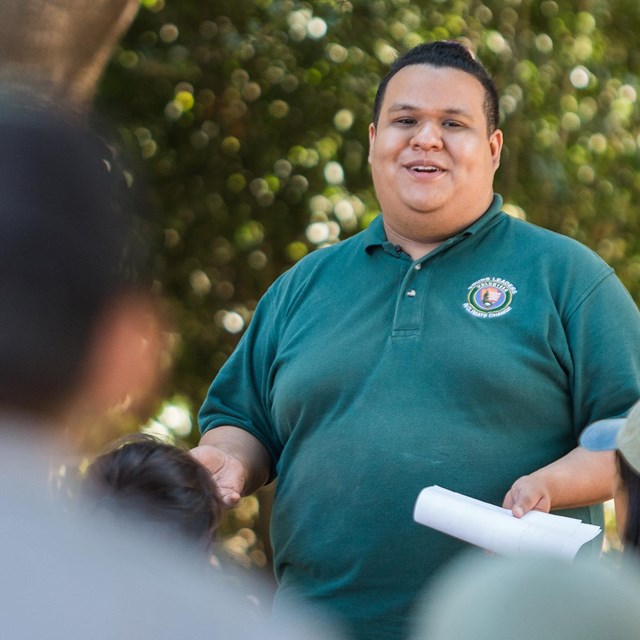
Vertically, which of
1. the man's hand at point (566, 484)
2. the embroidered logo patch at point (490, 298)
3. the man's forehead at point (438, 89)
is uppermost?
the man's forehead at point (438, 89)

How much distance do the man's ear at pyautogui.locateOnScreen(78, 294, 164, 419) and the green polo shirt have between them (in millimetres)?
1493

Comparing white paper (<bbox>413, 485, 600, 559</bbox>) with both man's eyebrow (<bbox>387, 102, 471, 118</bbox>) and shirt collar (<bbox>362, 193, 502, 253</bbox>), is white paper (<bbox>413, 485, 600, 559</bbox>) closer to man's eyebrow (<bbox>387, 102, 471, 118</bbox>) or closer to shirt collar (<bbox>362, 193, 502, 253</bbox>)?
shirt collar (<bbox>362, 193, 502, 253</bbox>)

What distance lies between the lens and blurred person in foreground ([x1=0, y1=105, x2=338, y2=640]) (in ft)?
3.58

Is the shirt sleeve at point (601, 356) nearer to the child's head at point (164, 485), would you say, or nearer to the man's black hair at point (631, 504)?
the man's black hair at point (631, 504)

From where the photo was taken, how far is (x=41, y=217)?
131cm

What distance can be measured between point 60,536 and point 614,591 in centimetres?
47

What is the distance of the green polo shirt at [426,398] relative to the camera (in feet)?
9.43

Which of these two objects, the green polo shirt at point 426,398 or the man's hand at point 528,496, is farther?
the green polo shirt at point 426,398

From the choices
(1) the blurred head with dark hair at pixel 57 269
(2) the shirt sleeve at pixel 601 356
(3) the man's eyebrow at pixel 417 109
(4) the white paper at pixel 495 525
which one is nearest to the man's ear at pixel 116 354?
(1) the blurred head with dark hair at pixel 57 269

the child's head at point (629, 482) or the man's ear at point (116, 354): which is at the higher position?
the man's ear at point (116, 354)

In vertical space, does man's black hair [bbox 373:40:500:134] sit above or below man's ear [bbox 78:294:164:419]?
above

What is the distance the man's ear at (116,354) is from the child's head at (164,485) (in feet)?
2.30

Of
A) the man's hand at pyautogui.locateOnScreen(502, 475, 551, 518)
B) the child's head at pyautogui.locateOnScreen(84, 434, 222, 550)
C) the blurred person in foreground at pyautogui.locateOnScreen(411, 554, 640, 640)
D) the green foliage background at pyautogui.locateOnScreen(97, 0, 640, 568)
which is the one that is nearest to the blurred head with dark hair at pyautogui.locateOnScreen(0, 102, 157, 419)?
the blurred person in foreground at pyautogui.locateOnScreen(411, 554, 640, 640)

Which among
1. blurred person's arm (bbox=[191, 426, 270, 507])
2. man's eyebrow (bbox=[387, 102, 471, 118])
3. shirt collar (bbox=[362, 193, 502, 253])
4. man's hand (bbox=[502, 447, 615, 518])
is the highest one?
man's eyebrow (bbox=[387, 102, 471, 118])
